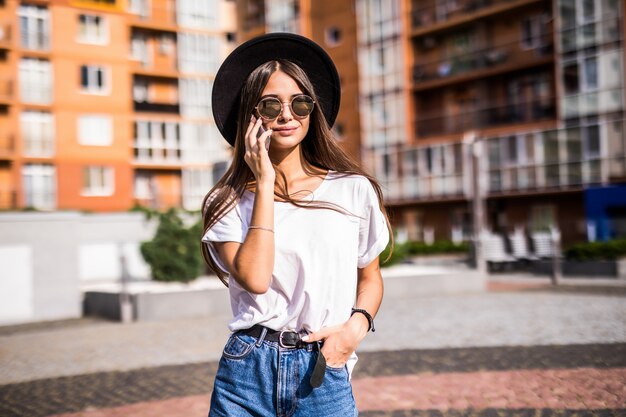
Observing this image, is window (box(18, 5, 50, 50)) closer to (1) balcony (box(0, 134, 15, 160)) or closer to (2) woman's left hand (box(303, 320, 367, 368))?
(1) balcony (box(0, 134, 15, 160))

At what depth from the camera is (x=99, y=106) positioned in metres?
40.0

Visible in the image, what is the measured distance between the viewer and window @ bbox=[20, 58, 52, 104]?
38.3 metres

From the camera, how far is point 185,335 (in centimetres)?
1059

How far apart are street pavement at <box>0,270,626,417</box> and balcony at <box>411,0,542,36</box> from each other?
77.4 feet

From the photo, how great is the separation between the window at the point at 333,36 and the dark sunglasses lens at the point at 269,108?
41343 millimetres

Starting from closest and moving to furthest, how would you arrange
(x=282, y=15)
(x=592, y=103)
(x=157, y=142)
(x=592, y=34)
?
(x=592, y=103) → (x=592, y=34) → (x=157, y=142) → (x=282, y=15)

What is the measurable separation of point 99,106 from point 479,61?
20.0m

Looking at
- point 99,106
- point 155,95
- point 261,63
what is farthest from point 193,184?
point 261,63

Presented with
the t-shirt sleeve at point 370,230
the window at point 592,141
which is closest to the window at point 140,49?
the window at point 592,141

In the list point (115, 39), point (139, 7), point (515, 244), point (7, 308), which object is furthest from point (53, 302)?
point (139, 7)

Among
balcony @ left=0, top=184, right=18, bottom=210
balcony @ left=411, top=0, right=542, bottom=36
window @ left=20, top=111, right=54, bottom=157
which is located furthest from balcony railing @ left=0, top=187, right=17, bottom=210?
balcony @ left=411, top=0, right=542, bottom=36

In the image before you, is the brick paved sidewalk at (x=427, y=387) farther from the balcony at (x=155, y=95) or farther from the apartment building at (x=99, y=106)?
the balcony at (x=155, y=95)

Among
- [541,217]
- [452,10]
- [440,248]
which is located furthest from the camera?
[452,10]

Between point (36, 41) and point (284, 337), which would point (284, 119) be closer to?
point (284, 337)
